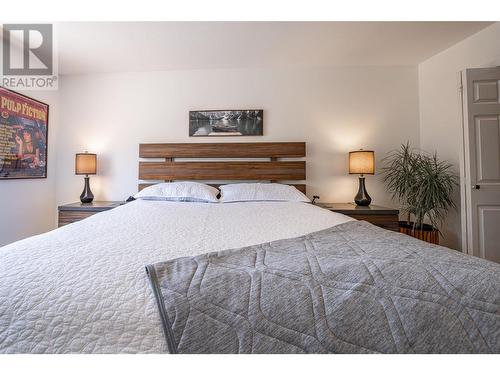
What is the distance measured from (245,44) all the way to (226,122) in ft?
2.82

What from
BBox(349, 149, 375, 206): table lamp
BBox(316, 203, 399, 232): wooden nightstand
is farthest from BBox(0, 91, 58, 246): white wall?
BBox(349, 149, 375, 206): table lamp

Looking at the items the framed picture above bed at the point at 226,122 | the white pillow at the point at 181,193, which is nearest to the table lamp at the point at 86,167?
the white pillow at the point at 181,193

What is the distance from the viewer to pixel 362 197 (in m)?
2.59

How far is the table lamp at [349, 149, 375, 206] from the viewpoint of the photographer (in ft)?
8.34

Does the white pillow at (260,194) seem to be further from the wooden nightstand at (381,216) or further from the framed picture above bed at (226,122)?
the framed picture above bed at (226,122)

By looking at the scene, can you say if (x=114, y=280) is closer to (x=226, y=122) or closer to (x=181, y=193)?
(x=181, y=193)

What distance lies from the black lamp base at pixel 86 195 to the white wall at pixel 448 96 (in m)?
3.99

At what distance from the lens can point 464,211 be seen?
212 cm

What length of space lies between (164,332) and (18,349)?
30cm

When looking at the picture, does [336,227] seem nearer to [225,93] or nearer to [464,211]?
[464,211]

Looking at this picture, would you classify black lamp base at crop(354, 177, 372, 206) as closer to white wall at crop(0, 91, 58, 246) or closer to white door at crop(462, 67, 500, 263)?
white door at crop(462, 67, 500, 263)

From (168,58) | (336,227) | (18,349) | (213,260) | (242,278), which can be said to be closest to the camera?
(18,349)

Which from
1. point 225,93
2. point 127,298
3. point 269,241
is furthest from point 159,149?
point 127,298

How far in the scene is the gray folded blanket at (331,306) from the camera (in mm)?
494
